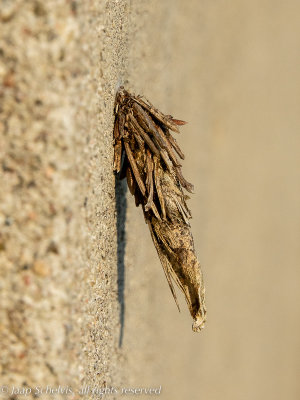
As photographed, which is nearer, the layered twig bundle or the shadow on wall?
the layered twig bundle

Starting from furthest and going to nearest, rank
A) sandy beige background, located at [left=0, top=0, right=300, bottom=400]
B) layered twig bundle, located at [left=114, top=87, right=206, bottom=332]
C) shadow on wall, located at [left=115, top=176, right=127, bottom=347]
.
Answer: shadow on wall, located at [left=115, top=176, right=127, bottom=347] → layered twig bundle, located at [left=114, top=87, right=206, bottom=332] → sandy beige background, located at [left=0, top=0, right=300, bottom=400]

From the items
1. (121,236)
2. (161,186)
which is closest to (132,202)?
(121,236)

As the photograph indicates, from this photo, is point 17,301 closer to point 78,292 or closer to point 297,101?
point 78,292

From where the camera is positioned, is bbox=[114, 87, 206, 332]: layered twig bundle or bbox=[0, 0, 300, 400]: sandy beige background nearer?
bbox=[0, 0, 300, 400]: sandy beige background

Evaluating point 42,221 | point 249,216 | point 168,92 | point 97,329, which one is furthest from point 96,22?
point 249,216

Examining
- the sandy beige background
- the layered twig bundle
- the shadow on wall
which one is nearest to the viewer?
the sandy beige background

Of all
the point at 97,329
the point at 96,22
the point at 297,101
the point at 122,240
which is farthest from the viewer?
the point at 297,101

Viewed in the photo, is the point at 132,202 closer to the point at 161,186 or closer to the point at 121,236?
the point at 121,236
